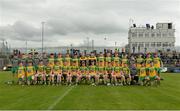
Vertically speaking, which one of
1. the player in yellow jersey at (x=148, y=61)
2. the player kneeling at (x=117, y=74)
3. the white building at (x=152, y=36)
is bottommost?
the player kneeling at (x=117, y=74)

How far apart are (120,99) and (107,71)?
30.6 feet

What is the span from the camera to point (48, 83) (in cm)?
2669

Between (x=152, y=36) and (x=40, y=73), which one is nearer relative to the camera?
(x=40, y=73)

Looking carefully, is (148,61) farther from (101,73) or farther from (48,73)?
(48,73)

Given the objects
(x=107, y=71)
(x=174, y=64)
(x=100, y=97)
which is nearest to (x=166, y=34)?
(x=174, y=64)

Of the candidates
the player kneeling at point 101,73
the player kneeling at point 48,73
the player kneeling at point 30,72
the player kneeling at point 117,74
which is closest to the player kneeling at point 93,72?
the player kneeling at point 101,73

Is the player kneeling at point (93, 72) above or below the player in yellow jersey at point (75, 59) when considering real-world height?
below

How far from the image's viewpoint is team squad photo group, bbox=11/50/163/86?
25797 mm

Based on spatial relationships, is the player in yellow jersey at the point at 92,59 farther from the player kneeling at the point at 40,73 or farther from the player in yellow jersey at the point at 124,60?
the player kneeling at the point at 40,73

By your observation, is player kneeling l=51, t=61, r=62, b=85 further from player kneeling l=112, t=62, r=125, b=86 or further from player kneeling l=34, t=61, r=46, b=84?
player kneeling l=112, t=62, r=125, b=86

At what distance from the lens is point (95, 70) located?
26266 mm

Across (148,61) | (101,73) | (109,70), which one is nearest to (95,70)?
(101,73)

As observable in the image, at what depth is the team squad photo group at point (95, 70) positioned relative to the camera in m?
25.8

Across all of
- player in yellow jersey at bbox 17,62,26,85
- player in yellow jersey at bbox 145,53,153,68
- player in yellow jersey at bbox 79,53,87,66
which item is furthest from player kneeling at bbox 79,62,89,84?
player in yellow jersey at bbox 145,53,153,68
